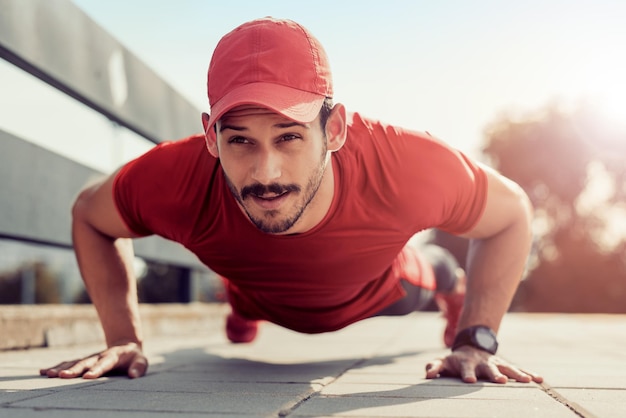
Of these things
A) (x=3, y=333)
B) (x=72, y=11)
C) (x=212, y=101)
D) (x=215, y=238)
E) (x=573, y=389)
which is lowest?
(x=573, y=389)

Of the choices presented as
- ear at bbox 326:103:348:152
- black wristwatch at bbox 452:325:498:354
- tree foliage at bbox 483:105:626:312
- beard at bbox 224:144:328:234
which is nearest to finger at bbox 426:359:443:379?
black wristwatch at bbox 452:325:498:354

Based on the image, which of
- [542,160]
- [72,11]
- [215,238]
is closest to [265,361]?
[215,238]

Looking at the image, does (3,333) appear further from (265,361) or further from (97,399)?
(97,399)

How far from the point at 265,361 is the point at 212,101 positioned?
1.66 m

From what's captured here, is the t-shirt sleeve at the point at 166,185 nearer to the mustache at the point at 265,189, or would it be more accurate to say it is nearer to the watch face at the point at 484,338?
the mustache at the point at 265,189

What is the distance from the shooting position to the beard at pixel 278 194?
2295 mm

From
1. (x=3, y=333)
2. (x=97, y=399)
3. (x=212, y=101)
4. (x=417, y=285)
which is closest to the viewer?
(x=97, y=399)

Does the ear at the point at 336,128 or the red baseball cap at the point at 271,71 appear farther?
the ear at the point at 336,128

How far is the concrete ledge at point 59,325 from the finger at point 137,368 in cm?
113

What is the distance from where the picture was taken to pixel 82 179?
179 inches

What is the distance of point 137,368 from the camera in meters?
2.73

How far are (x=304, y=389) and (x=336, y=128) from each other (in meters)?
0.88

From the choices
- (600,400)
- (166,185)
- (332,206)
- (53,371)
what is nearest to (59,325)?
(53,371)

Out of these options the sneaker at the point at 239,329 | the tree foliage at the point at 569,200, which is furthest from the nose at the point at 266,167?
the tree foliage at the point at 569,200
